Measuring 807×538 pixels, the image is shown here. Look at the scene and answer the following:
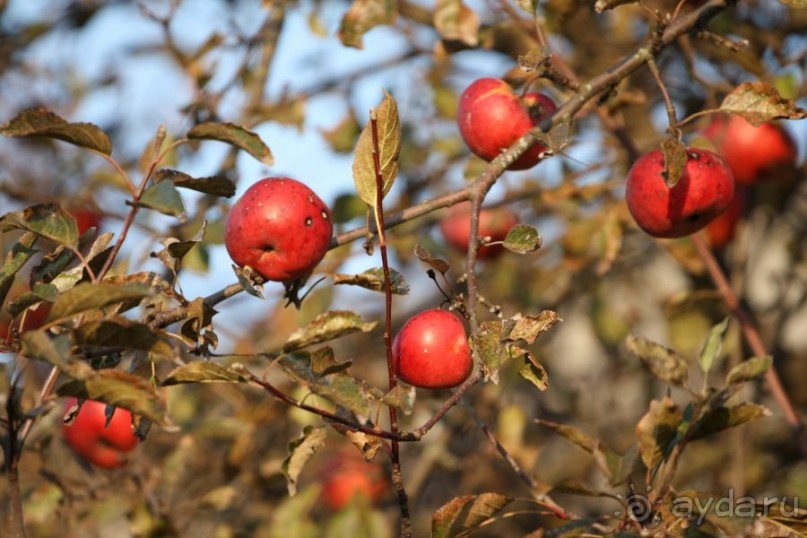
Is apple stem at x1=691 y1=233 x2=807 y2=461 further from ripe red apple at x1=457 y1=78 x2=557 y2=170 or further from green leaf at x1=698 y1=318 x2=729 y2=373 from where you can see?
ripe red apple at x1=457 y1=78 x2=557 y2=170

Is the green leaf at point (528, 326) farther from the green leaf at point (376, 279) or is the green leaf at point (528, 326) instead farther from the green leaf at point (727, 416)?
the green leaf at point (727, 416)

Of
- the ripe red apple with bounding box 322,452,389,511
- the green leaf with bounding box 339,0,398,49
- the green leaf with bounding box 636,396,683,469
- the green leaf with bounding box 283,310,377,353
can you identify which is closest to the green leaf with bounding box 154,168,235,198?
the green leaf with bounding box 283,310,377,353

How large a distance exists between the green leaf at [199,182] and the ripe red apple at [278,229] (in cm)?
3

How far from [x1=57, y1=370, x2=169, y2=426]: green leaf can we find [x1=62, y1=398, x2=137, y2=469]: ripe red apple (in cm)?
111

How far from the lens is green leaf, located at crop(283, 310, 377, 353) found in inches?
41.4

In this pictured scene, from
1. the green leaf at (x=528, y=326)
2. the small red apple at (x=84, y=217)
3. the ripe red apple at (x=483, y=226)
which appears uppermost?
the green leaf at (x=528, y=326)

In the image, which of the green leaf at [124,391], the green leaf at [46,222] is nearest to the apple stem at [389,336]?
the green leaf at [124,391]

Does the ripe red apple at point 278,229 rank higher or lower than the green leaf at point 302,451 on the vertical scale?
higher

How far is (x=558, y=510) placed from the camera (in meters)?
1.24

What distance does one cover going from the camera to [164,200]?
1.08 m

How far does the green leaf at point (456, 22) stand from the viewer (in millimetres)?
1806

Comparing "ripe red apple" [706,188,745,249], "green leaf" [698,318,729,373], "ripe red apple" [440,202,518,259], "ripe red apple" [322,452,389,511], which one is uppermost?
"green leaf" [698,318,729,373]

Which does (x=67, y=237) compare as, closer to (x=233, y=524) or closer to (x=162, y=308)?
(x=162, y=308)

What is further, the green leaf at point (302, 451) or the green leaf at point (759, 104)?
the green leaf at point (759, 104)
